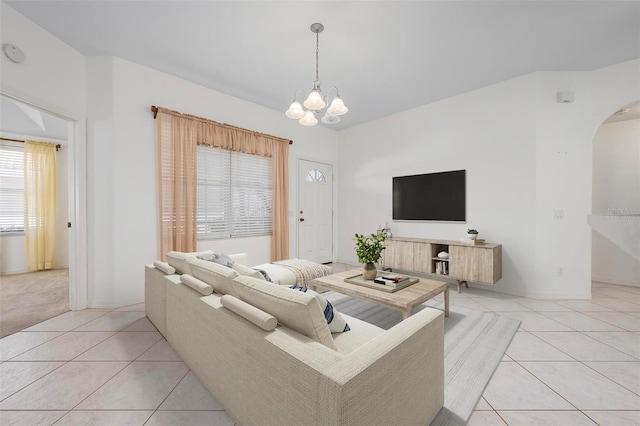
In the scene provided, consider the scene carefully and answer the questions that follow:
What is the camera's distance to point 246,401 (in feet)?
4.18

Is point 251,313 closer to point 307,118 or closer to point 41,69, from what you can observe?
point 307,118

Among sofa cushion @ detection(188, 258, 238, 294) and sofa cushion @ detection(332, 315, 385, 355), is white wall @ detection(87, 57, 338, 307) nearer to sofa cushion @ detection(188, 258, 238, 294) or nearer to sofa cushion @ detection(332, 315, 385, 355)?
sofa cushion @ detection(188, 258, 238, 294)

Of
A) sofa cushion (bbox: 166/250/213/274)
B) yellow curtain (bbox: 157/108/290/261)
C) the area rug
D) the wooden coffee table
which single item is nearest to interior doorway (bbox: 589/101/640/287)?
the area rug

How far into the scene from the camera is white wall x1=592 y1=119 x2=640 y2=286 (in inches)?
158

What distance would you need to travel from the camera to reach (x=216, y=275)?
179 centimetres

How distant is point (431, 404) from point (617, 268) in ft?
16.0

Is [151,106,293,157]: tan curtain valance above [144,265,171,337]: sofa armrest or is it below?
above

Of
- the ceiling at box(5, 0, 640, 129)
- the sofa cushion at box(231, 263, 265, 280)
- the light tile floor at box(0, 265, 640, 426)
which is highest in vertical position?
the ceiling at box(5, 0, 640, 129)

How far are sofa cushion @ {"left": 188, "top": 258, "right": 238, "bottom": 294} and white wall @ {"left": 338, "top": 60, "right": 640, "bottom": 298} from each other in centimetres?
362

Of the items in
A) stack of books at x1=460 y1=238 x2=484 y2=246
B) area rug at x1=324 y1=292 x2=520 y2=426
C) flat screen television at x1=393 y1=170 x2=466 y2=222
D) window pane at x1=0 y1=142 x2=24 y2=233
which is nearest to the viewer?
area rug at x1=324 y1=292 x2=520 y2=426

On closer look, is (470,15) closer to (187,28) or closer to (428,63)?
(428,63)

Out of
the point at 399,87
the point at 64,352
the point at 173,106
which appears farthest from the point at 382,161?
the point at 64,352

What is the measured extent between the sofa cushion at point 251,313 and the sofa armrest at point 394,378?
397mm

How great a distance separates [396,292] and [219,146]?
316cm
